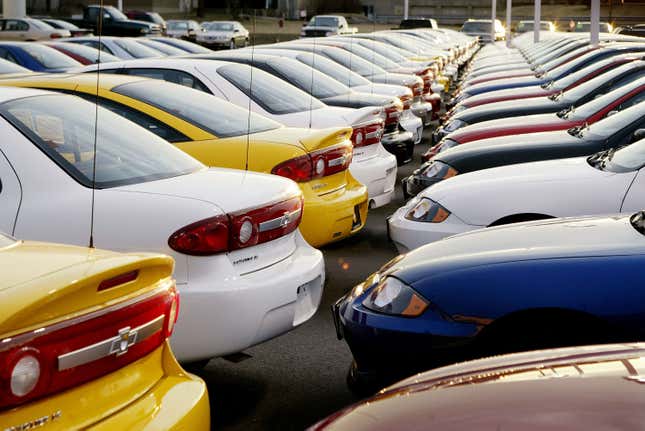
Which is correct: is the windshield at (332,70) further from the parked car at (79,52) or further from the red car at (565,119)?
the parked car at (79,52)

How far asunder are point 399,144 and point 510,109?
144 centimetres

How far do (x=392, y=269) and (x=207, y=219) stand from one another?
35.3 inches

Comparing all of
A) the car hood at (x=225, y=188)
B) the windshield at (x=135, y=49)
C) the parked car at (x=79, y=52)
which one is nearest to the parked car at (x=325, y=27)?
the windshield at (x=135, y=49)

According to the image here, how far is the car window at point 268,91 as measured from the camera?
10.0 metres

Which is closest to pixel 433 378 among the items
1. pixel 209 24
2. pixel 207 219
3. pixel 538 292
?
pixel 538 292

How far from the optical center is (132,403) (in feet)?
11.6

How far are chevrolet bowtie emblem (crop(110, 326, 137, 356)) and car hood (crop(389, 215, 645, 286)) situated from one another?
1.81 m

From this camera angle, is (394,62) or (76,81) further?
(394,62)

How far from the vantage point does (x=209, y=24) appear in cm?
5978

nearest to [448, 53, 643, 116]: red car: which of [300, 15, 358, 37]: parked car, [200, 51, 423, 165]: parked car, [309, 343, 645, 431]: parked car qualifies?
[200, 51, 423, 165]: parked car

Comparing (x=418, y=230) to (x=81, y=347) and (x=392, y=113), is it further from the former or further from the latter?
(x=392, y=113)

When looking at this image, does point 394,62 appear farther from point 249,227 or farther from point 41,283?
point 41,283

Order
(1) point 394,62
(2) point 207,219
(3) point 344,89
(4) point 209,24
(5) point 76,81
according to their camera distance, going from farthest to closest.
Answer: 1. (4) point 209,24
2. (1) point 394,62
3. (3) point 344,89
4. (5) point 76,81
5. (2) point 207,219

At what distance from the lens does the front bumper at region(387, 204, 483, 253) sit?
718 cm
